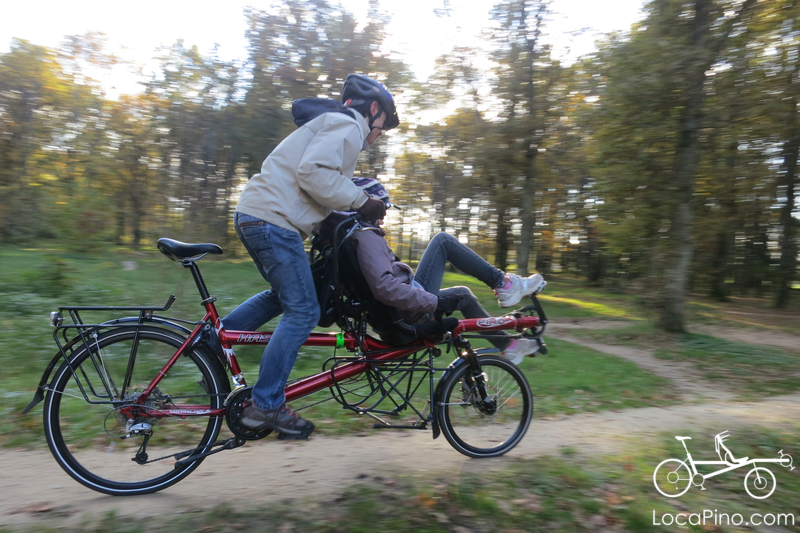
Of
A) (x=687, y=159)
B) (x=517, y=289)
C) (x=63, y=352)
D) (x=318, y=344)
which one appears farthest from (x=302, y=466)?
(x=687, y=159)

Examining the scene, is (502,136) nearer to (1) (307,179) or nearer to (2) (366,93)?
(2) (366,93)

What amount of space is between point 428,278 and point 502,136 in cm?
1324

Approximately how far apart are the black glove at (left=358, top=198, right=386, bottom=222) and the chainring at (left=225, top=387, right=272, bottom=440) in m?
1.28

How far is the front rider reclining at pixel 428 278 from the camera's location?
11.1 feet

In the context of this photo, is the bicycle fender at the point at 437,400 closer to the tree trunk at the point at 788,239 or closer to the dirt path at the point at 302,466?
the dirt path at the point at 302,466

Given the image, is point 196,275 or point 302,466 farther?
point 302,466

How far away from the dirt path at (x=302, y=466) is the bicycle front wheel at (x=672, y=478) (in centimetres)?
12

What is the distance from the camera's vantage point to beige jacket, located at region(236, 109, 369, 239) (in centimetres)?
315

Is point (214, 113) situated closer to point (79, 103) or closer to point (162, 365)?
point (162, 365)

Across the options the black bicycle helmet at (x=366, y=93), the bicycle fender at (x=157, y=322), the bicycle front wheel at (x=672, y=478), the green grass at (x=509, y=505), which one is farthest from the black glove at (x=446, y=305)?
the bicycle front wheel at (x=672, y=478)

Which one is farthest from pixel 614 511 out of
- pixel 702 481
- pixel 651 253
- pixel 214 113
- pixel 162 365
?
pixel 651 253

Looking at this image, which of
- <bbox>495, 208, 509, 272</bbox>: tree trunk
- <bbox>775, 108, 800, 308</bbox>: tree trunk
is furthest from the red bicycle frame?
<bbox>495, 208, 509, 272</bbox>: tree trunk

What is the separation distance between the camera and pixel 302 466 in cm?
371

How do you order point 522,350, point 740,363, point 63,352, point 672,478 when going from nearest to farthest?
1. point 63,352
2. point 672,478
3. point 522,350
4. point 740,363
